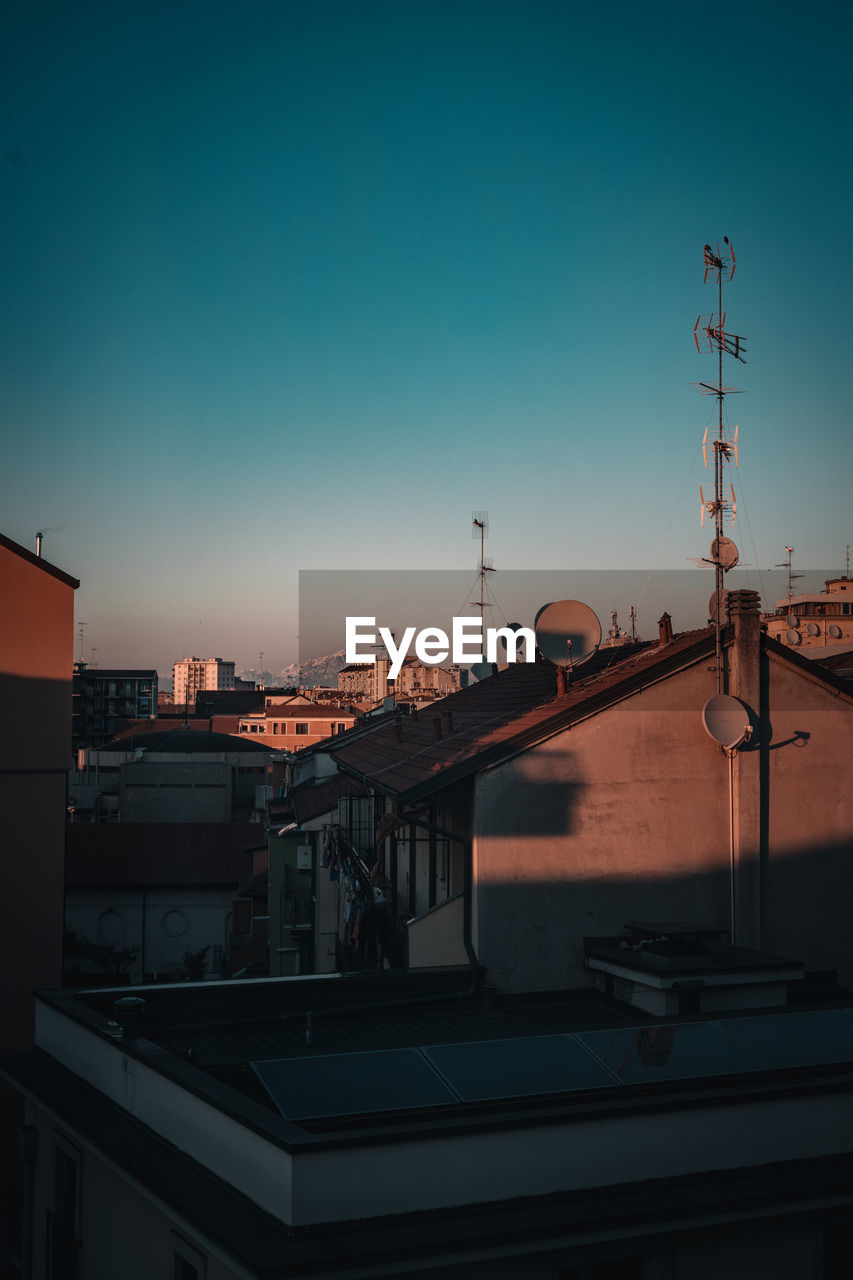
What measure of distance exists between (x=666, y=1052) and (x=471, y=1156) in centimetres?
237

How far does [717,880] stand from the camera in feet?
45.3

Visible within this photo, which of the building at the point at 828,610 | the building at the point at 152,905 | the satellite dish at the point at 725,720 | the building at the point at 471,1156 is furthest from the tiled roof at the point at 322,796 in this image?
the building at the point at 828,610

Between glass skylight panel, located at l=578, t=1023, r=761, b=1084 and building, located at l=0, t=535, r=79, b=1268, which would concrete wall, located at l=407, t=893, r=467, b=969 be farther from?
building, located at l=0, t=535, r=79, b=1268

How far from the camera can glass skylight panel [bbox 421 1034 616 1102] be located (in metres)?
7.63

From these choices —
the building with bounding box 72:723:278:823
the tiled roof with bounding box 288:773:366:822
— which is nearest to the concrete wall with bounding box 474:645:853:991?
the tiled roof with bounding box 288:773:366:822

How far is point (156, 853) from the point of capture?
4550 centimetres

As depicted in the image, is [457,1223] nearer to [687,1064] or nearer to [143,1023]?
[687,1064]

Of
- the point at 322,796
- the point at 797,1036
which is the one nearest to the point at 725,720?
the point at 797,1036

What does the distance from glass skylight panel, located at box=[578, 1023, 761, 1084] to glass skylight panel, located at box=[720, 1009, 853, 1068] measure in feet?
0.62

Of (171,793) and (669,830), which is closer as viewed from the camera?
(669,830)

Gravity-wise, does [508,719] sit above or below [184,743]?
above

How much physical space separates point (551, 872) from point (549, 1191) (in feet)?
19.0

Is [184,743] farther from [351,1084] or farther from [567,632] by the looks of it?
[351,1084]

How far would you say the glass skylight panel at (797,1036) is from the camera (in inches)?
342
